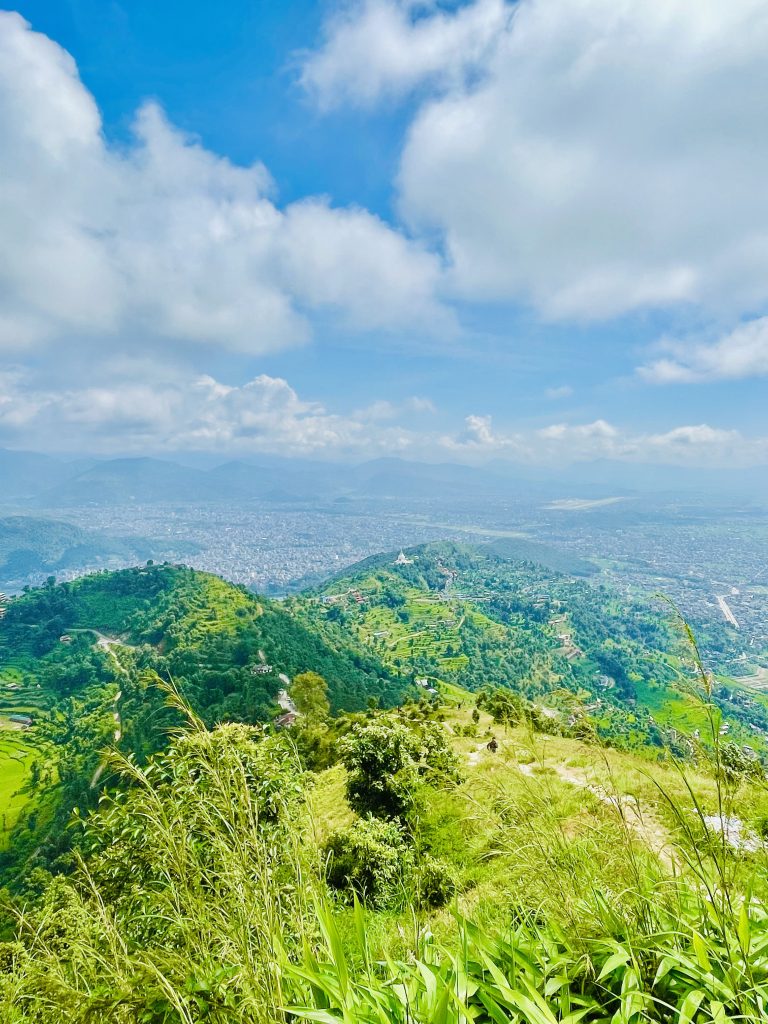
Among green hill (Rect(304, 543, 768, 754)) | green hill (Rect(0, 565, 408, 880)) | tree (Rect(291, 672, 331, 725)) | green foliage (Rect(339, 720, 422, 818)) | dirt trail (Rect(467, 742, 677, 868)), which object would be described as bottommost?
green hill (Rect(304, 543, 768, 754))

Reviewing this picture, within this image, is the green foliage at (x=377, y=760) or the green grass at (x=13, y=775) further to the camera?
the green grass at (x=13, y=775)

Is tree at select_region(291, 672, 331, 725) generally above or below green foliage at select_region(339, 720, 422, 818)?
below

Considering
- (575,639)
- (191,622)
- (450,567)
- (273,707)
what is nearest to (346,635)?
(191,622)

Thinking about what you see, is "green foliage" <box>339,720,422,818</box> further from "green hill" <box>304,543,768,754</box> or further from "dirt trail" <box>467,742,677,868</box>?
"green hill" <box>304,543,768,754</box>

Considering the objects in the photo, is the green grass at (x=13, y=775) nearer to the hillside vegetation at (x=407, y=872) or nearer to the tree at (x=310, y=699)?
the hillside vegetation at (x=407, y=872)

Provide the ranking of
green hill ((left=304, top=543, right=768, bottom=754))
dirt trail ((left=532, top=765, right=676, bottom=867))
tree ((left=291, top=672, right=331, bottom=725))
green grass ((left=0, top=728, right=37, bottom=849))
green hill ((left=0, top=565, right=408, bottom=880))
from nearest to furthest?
dirt trail ((left=532, top=765, right=676, bottom=867)) < tree ((left=291, top=672, right=331, bottom=725)) < green grass ((left=0, top=728, right=37, bottom=849)) < green hill ((left=0, top=565, right=408, bottom=880)) < green hill ((left=304, top=543, right=768, bottom=754))

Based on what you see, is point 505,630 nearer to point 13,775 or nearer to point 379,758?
point 13,775

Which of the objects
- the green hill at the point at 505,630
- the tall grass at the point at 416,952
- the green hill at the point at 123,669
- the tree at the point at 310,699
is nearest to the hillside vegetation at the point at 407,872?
the tall grass at the point at 416,952

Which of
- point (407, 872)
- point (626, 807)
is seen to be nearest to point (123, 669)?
point (626, 807)

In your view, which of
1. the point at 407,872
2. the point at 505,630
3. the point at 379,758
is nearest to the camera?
the point at 407,872

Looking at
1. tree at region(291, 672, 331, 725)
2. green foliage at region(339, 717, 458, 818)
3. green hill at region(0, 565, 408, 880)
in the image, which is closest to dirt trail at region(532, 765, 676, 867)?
green foliage at region(339, 717, 458, 818)

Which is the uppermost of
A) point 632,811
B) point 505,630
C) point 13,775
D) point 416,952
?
point 632,811
